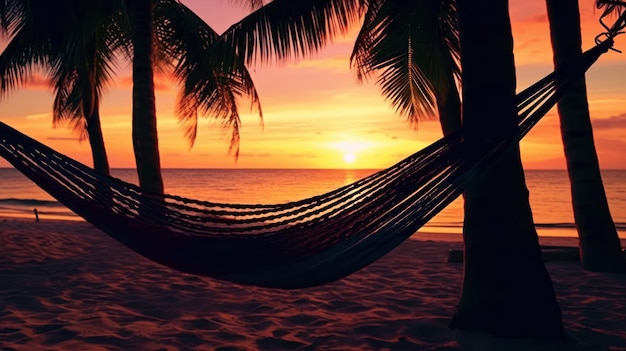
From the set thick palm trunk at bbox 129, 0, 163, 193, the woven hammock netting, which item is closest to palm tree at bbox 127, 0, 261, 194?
thick palm trunk at bbox 129, 0, 163, 193

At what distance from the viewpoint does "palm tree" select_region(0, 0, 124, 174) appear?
535 centimetres

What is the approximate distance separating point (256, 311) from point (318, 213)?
1.28 m

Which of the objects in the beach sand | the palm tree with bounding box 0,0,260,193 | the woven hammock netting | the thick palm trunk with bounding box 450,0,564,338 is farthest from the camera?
the palm tree with bounding box 0,0,260,193

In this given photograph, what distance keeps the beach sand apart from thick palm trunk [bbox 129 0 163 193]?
112cm

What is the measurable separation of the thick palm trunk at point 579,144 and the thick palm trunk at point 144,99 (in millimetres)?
3875

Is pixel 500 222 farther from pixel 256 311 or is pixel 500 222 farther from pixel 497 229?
pixel 256 311

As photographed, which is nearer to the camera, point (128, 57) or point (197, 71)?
point (197, 71)

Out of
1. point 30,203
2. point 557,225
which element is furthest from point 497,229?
point 30,203

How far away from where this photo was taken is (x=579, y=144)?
4305 mm

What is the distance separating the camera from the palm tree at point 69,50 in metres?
5.35

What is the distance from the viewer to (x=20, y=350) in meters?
2.63

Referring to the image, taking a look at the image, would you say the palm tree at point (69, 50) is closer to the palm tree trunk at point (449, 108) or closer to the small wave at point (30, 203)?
the palm tree trunk at point (449, 108)

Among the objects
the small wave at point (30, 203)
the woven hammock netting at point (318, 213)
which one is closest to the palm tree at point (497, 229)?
the woven hammock netting at point (318, 213)

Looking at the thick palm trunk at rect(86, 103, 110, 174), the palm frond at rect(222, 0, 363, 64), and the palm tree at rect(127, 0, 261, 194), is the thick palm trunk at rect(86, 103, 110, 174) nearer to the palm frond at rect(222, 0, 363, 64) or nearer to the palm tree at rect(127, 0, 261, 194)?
the palm tree at rect(127, 0, 261, 194)
